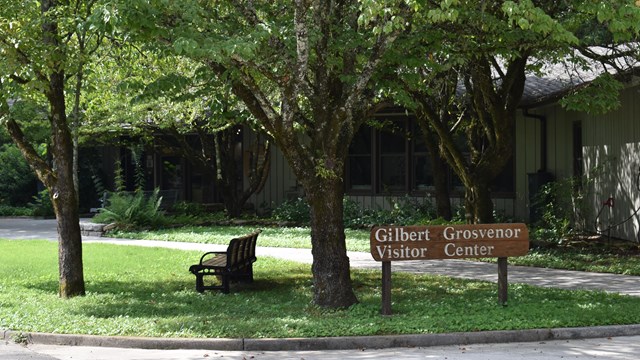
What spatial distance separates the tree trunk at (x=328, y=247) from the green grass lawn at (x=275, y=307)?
24 cm

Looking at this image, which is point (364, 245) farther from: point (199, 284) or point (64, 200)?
point (64, 200)

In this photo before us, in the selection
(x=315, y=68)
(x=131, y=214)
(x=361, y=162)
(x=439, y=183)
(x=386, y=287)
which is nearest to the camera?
(x=386, y=287)

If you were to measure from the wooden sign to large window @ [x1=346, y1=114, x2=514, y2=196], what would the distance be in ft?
40.9

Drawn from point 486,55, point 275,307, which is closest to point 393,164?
point 486,55

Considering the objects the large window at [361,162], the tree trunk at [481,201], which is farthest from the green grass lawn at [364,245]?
the large window at [361,162]

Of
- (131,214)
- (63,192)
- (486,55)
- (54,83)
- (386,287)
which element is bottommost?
(386,287)

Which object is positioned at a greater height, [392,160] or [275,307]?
[392,160]

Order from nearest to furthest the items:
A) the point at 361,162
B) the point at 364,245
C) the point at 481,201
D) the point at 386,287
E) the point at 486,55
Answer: the point at 386,287 < the point at 486,55 < the point at 481,201 < the point at 364,245 < the point at 361,162

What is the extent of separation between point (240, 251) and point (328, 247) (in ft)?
9.29

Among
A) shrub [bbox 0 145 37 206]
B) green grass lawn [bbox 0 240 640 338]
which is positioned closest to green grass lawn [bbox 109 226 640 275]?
green grass lawn [bbox 0 240 640 338]

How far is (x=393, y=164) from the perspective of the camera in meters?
24.8

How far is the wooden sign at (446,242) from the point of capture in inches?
412

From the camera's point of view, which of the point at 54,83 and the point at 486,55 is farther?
the point at 486,55

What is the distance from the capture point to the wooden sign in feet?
34.3
